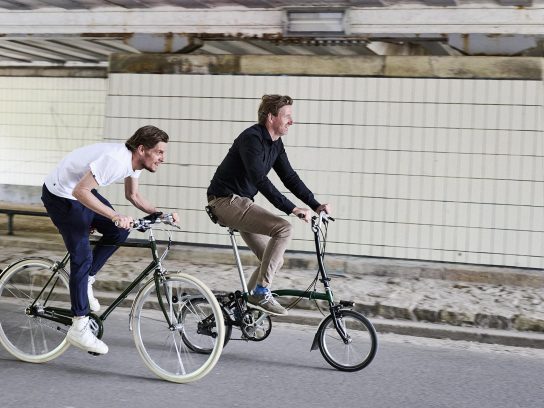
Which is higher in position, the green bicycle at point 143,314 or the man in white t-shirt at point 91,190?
the man in white t-shirt at point 91,190

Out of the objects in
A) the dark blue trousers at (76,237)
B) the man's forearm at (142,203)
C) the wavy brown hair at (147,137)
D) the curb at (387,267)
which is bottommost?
the curb at (387,267)

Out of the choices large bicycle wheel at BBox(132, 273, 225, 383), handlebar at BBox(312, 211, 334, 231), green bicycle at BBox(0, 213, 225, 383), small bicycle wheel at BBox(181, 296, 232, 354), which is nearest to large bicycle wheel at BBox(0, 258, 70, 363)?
green bicycle at BBox(0, 213, 225, 383)

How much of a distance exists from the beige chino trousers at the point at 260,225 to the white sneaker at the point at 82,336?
1193mm

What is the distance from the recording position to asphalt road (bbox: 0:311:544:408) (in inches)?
200

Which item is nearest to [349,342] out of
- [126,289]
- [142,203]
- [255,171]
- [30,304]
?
→ [255,171]

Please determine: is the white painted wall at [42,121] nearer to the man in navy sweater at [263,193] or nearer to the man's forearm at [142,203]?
the man in navy sweater at [263,193]

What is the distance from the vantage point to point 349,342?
230 inches

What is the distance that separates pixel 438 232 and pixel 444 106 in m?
1.41

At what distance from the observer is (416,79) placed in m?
9.39

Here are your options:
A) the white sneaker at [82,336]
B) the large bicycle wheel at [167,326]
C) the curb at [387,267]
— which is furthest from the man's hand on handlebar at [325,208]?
the curb at [387,267]

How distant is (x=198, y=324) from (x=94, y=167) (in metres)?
1.34

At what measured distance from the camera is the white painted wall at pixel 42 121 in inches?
716

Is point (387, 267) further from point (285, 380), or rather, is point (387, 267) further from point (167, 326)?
point (167, 326)

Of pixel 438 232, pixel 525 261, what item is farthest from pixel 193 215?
pixel 525 261
